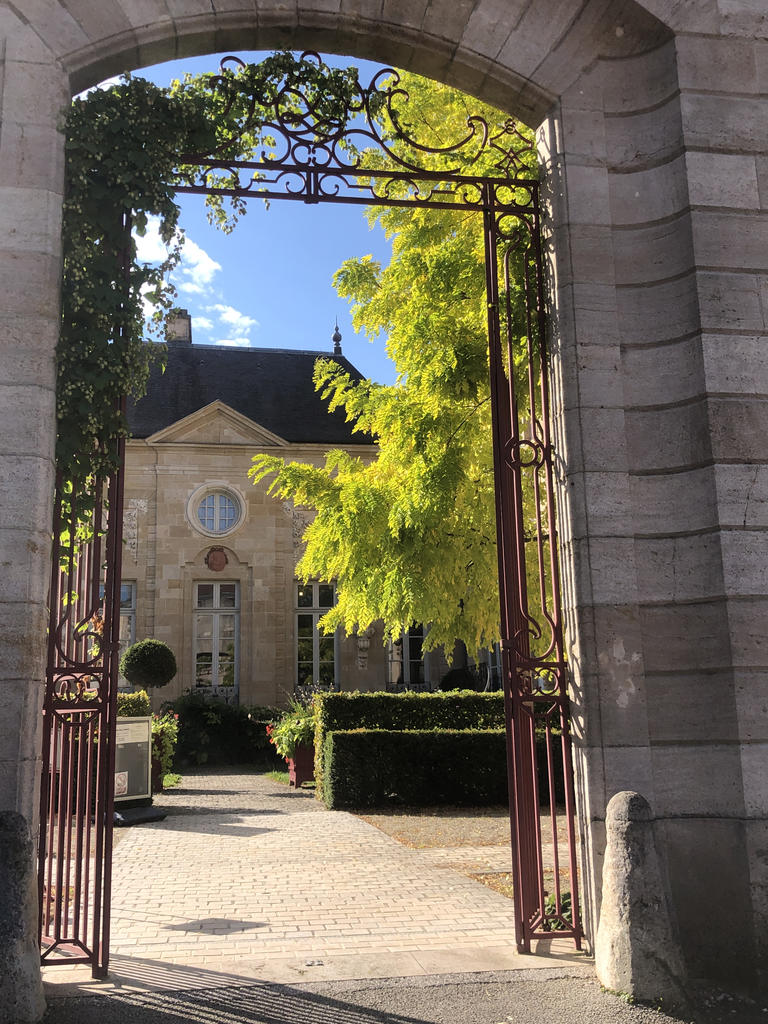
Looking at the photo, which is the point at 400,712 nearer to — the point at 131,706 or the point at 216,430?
the point at 131,706

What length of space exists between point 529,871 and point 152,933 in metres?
2.33

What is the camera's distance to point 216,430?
70.9 feet

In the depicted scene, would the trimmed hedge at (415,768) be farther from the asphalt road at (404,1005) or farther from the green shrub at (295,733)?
the asphalt road at (404,1005)

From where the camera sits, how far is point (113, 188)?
4.91 meters

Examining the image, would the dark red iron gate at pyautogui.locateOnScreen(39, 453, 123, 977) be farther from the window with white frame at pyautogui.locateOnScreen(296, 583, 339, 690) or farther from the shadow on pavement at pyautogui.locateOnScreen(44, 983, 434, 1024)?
the window with white frame at pyautogui.locateOnScreen(296, 583, 339, 690)

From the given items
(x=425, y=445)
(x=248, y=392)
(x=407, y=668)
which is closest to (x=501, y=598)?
(x=425, y=445)

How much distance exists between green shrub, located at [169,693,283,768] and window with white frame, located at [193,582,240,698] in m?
1.60

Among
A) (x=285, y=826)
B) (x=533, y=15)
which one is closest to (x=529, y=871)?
(x=533, y=15)

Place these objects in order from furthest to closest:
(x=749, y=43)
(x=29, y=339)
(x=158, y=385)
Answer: (x=158, y=385), (x=749, y=43), (x=29, y=339)

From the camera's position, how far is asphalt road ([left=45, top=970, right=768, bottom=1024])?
12.8 ft

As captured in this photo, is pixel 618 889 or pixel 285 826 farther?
pixel 285 826

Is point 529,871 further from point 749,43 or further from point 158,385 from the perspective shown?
point 158,385

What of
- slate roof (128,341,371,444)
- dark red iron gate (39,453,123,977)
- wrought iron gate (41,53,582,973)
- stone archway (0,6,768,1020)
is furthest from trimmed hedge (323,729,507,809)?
slate roof (128,341,371,444)

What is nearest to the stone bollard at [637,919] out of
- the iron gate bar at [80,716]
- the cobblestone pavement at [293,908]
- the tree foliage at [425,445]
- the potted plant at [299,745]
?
the cobblestone pavement at [293,908]
